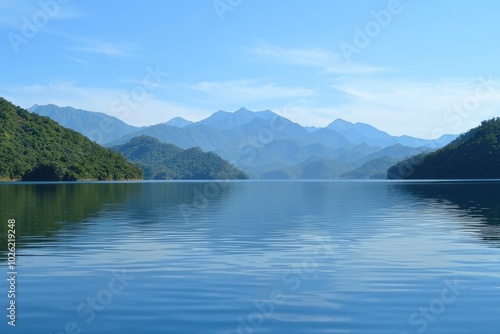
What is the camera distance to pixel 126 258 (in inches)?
1216

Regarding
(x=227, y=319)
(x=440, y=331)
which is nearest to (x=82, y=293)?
(x=227, y=319)

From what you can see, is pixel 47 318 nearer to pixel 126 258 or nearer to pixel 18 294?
pixel 18 294

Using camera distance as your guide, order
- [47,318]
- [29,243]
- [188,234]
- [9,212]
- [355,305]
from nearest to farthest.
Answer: [47,318]
[355,305]
[29,243]
[188,234]
[9,212]

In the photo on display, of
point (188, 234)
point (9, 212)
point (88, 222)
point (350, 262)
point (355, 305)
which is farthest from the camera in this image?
point (9, 212)

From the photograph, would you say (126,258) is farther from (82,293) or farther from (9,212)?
(9,212)

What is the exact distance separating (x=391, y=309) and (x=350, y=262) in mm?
9834

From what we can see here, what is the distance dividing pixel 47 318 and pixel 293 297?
8.72 metres

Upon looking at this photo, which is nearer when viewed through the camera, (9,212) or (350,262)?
(350,262)

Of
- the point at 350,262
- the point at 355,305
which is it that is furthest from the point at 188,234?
the point at 355,305

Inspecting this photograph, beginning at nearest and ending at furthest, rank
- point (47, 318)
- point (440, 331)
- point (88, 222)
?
point (440, 331)
point (47, 318)
point (88, 222)

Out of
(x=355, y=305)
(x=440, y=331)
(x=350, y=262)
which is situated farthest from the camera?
(x=350, y=262)

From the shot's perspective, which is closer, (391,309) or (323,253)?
(391,309)

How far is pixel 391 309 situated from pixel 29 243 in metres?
25.2

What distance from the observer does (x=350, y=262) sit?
29.3 metres
